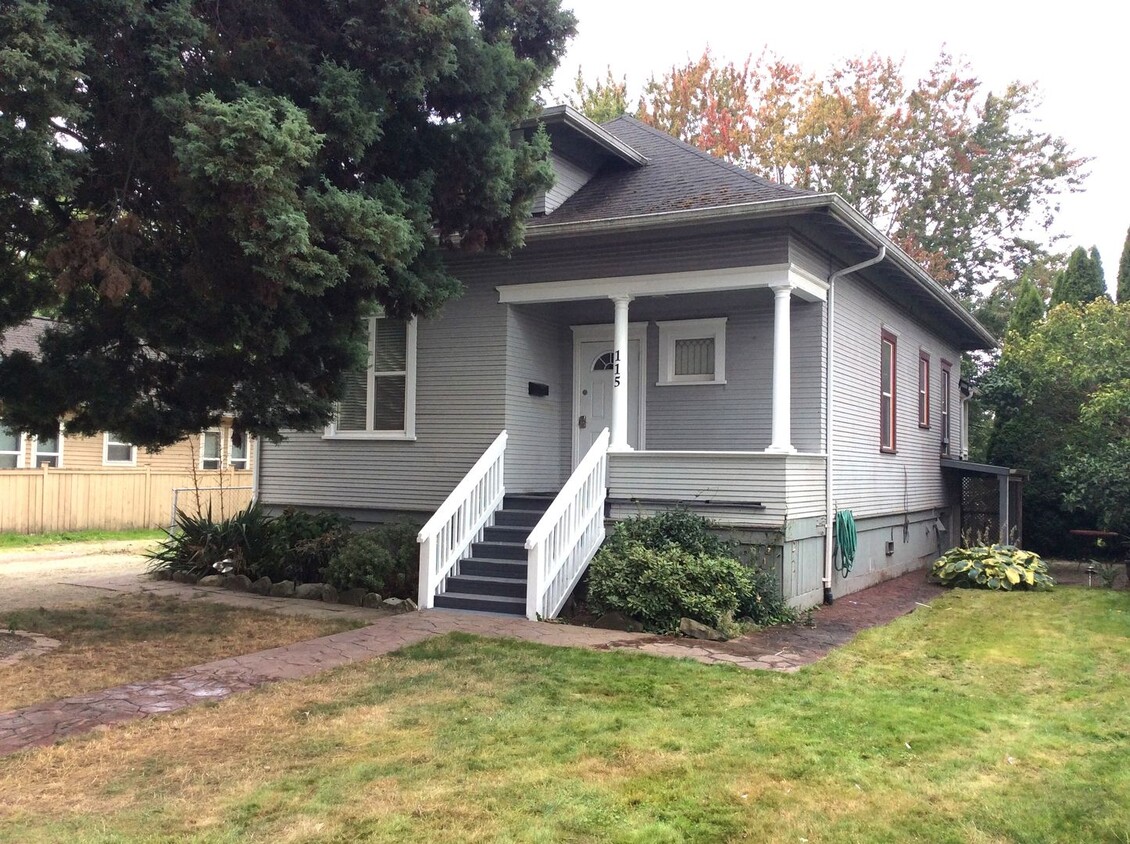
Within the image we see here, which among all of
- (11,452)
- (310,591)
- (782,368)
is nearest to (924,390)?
(782,368)

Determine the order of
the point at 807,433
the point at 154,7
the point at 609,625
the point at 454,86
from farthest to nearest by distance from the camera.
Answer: the point at 807,433, the point at 609,625, the point at 454,86, the point at 154,7

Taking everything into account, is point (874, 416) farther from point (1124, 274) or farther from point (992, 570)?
point (1124, 274)

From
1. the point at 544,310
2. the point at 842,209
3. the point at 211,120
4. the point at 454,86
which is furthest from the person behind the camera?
the point at 544,310

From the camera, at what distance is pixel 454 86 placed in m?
8.09

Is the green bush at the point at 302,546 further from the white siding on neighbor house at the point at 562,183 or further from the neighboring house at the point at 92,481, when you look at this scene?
the neighboring house at the point at 92,481

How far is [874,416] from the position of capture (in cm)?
1312

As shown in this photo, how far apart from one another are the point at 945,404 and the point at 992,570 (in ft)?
19.1

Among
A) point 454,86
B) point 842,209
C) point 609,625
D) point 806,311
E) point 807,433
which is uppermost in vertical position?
point 454,86

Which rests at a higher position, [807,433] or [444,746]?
[807,433]

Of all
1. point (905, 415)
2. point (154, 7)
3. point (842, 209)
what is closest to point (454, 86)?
point (154, 7)

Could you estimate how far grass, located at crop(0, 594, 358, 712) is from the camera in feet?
21.3

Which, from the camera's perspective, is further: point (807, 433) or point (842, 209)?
point (807, 433)

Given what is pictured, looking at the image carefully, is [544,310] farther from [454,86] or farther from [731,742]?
[731,742]

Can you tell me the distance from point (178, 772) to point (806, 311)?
856 centimetres
